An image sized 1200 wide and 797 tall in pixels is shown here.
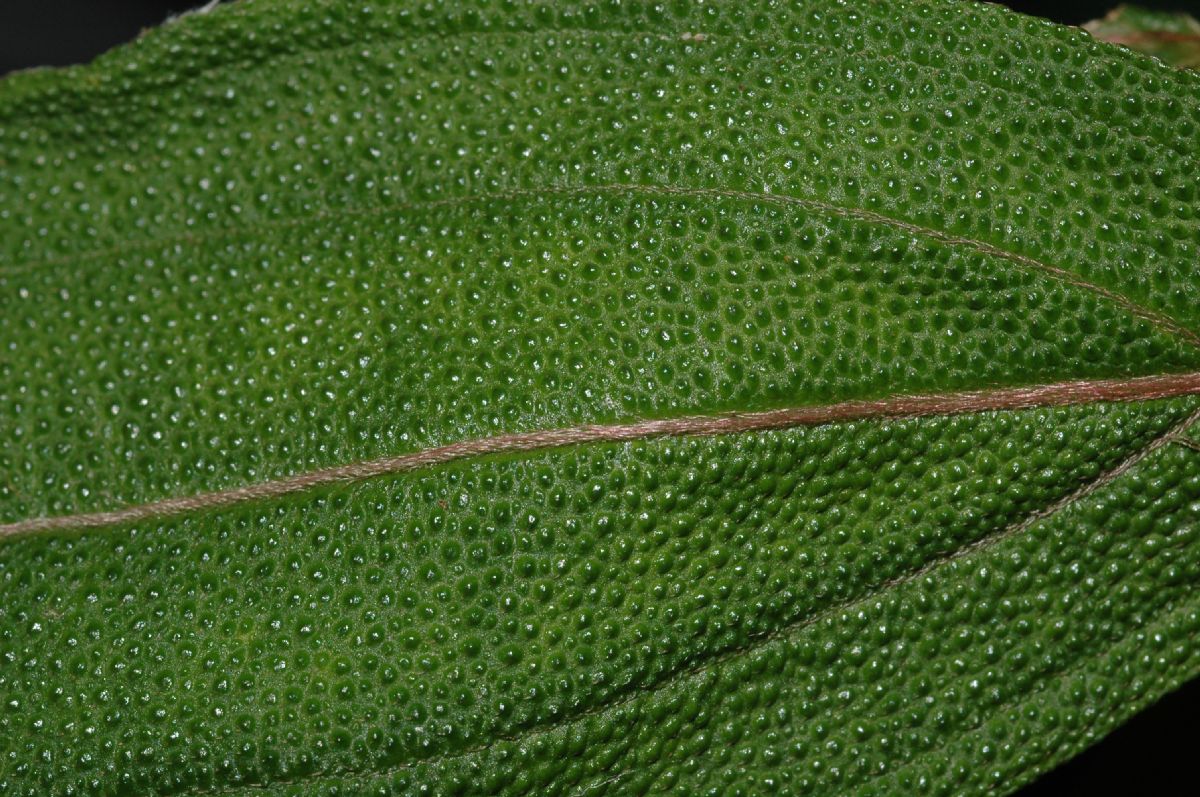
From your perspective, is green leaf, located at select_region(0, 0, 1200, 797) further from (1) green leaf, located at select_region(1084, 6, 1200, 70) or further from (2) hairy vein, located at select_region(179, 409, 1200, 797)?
(1) green leaf, located at select_region(1084, 6, 1200, 70)

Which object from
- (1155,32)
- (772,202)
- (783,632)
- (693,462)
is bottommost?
(783,632)

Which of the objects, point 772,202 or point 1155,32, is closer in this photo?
point 772,202

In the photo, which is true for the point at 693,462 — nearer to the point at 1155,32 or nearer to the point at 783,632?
the point at 783,632

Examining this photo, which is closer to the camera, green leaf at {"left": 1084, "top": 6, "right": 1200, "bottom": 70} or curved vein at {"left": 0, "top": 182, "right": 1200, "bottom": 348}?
curved vein at {"left": 0, "top": 182, "right": 1200, "bottom": 348}

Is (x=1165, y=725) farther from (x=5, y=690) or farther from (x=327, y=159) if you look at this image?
(x=5, y=690)

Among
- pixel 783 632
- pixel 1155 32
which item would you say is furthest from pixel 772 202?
pixel 1155 32

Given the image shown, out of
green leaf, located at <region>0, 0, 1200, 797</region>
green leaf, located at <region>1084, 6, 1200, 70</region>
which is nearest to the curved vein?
green leaf, located at <region>0, 0, 1200, 797</region>

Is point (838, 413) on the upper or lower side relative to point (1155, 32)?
lower
